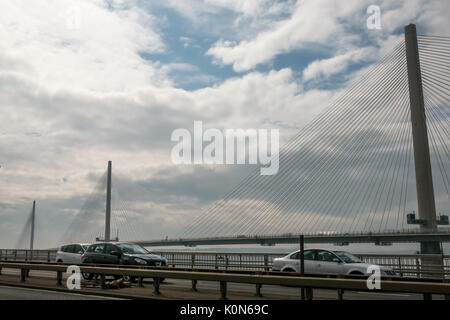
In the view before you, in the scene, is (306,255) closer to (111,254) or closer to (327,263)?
(327,263)

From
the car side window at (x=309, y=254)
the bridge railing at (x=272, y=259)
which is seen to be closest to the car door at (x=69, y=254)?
the bridge railing at (x=272, y=259)

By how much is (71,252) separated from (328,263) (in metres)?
13.7

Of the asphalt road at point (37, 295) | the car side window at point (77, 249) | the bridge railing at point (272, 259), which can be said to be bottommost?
the asphalt road at point (37, 295)

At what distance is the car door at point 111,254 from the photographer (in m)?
19.2

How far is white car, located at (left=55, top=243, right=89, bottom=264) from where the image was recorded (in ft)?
78.8

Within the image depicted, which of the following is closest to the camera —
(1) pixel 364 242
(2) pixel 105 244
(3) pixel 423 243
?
(2) pixel 105 244

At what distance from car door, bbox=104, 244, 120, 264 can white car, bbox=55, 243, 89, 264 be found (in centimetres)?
441

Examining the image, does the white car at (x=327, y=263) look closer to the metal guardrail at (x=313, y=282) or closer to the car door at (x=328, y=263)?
the car door at (x=328, y=263)

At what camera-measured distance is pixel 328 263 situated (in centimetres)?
1734

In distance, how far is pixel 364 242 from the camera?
208ft

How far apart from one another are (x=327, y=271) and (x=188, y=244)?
63.2 metres
